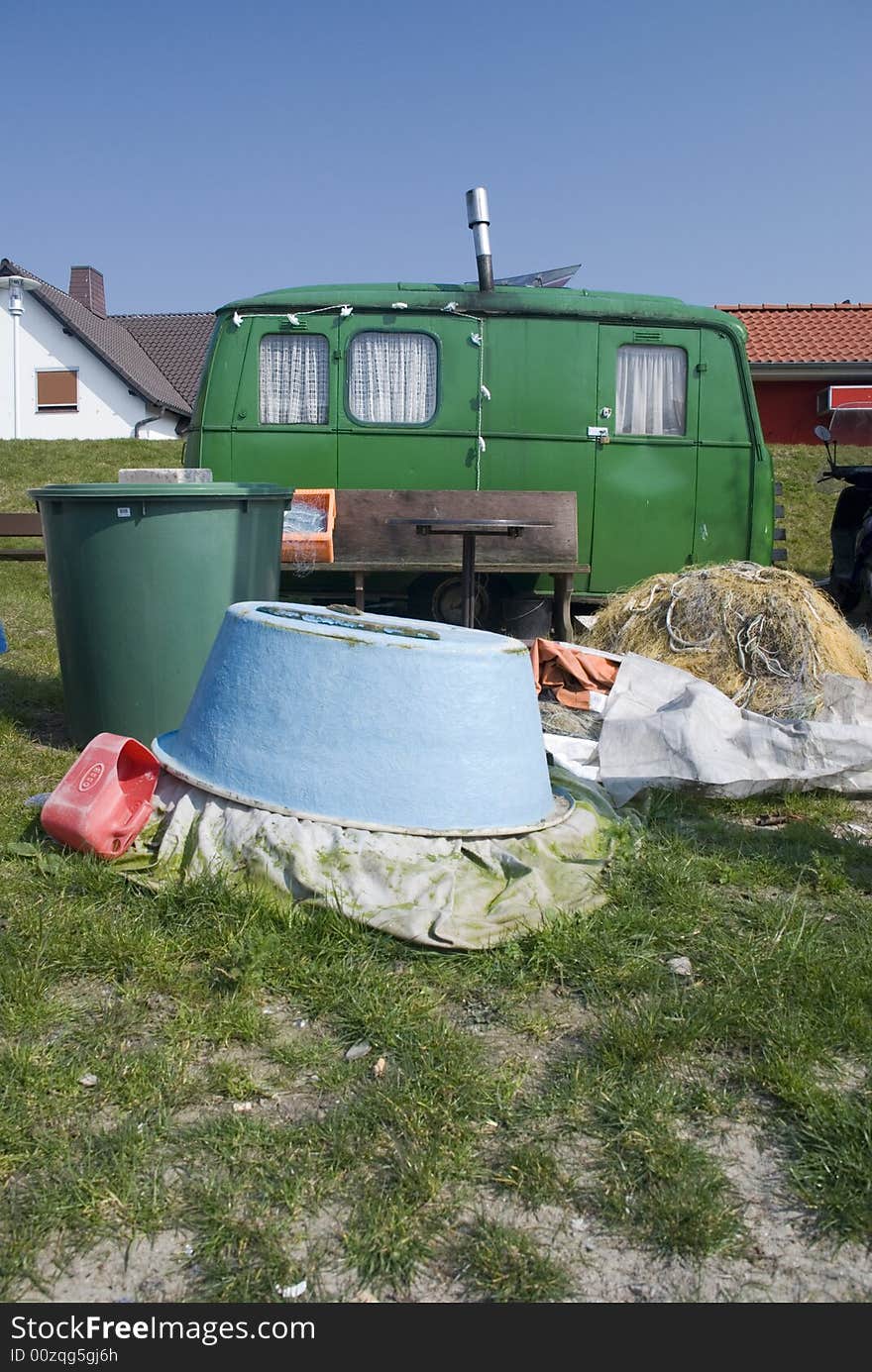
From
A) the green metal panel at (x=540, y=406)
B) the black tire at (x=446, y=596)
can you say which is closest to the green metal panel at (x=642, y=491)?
the green metal panel at (x=540, y=406)

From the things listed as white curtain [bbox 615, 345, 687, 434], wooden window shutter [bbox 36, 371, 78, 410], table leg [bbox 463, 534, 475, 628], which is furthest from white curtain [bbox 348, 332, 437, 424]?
wooden window shutter [bbox 36, 371, 78, 410]

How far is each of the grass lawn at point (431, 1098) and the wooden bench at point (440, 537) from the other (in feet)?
13.6

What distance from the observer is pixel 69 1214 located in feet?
6.91

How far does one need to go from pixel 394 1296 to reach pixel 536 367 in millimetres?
7408

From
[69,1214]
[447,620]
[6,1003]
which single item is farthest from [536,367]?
[69,1214]

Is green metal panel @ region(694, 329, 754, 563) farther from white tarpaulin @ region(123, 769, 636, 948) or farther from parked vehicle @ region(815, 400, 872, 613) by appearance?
white tarpaulin @ region(123, 769, 636, 948)

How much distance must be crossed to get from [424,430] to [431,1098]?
6589 mm

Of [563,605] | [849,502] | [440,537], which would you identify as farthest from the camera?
[849,502]

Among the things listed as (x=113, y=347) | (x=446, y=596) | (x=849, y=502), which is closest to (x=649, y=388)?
(x=446, y=596)

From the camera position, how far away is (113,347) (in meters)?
32.9

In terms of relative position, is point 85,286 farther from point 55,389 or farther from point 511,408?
point 511,408

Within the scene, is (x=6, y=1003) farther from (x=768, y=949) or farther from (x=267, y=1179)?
(x=768, y=949)

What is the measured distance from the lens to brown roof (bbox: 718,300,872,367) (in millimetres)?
25188

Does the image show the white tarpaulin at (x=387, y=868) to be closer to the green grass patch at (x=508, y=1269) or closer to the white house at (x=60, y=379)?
the green grass patch at (x=508, y=1269)
